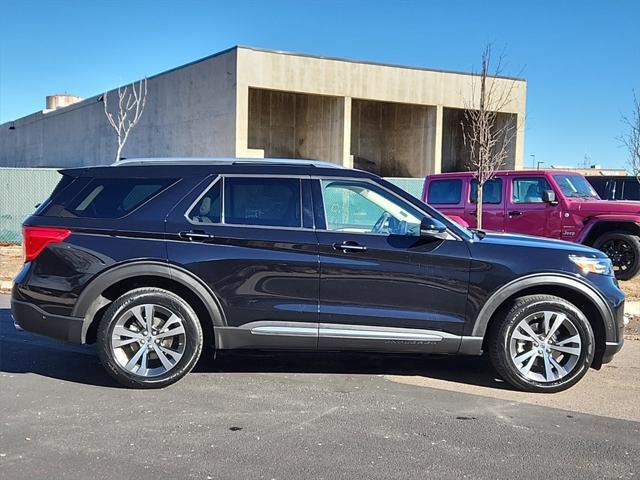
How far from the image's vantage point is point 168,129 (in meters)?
31.6

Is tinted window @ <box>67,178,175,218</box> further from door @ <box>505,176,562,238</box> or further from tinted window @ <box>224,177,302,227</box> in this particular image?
door @ <box>505,176,562,238</box>

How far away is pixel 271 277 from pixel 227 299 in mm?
402

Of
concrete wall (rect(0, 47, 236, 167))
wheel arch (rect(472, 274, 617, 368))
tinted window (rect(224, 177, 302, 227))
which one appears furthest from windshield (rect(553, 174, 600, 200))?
concrete wall (rect(0, 47, 236, 167))

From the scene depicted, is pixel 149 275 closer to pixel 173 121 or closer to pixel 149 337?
pixel 149 337

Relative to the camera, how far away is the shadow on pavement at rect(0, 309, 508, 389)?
5.75 m

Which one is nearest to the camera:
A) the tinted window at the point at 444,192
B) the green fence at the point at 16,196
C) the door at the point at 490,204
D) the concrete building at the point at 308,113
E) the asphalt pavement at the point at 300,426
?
the asphalt pavement at the point at 300,426

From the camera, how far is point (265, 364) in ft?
20.1

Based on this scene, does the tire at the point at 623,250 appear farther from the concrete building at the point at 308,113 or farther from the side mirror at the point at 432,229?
the concrete building at the point at 308,113

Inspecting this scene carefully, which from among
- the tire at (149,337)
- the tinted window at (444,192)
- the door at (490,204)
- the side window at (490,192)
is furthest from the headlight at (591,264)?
the tinted window at (444,192)

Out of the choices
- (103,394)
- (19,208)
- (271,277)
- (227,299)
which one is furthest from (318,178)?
(19,208)

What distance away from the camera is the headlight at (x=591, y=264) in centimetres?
531

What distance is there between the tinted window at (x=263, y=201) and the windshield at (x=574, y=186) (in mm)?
7433

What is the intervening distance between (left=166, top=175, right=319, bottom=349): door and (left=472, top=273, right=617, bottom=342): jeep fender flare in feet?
4.50

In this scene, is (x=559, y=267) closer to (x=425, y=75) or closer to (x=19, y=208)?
(x=19, y=208)
